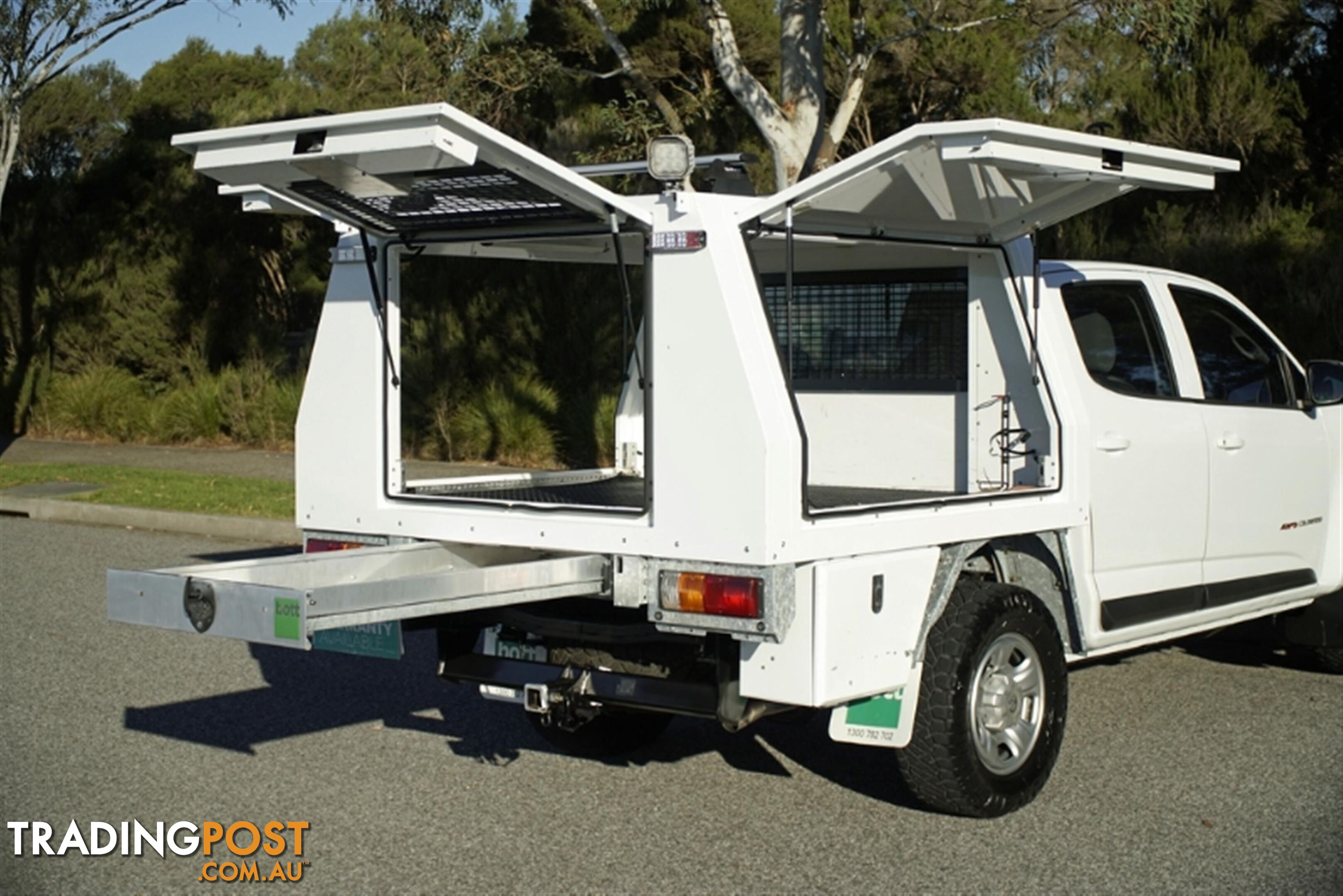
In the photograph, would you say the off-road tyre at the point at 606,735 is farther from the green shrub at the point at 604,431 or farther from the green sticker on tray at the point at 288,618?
the green shrub at the point at 604,431

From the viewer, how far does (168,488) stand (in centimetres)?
1567

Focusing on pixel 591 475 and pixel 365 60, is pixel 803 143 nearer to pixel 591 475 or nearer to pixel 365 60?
pixel 591 475

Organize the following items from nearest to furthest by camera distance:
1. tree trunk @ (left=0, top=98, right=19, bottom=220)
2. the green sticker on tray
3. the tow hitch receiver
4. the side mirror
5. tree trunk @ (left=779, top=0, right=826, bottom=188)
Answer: the green sticker on tray → the tow hitch receiver → the side mirror → tree trunk @ (left=779, top=0, right=826, bottom=188) → tree trunk @ (left=0, top=98, right=19, bottom=220)

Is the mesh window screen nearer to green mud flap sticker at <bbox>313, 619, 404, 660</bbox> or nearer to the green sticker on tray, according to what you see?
green mud flap sticker at <bbox>313, 619, 404, 660</bbox>

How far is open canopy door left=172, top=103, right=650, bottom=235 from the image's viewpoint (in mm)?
4766

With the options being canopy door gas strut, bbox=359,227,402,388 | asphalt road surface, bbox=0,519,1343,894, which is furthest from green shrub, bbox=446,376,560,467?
canopy door gas strut, bbox=359,227,402,388

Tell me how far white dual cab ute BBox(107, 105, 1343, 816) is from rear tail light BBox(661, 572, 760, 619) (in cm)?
1

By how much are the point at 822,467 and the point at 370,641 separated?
2438 mm

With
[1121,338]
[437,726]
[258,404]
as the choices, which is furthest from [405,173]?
[258,404]

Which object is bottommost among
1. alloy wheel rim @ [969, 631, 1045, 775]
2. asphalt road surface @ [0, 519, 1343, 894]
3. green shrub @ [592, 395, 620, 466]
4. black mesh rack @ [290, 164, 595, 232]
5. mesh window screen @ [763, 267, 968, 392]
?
asphalt road surface @ [0, 519, 1343, 894]

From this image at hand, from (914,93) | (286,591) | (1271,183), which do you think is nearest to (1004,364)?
(286,591)

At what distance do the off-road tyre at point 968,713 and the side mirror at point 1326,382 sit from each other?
2.41 meters

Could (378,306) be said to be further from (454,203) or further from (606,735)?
(606,735)

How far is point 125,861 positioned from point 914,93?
1883 centimetres
